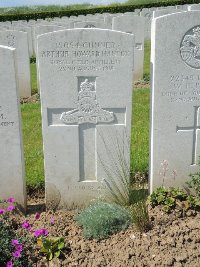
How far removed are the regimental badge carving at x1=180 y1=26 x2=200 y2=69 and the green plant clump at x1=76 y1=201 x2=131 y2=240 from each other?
1.58m

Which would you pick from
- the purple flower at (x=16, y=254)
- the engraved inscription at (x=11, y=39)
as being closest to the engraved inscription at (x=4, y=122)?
the purple flower at (x=16, y=254)

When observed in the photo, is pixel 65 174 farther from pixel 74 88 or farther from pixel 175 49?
pixel 175 49

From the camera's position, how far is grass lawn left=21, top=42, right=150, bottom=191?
470 cm

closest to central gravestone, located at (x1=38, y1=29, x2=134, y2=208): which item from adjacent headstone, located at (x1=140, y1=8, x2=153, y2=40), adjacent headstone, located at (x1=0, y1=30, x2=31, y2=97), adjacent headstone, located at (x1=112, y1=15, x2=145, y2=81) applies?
adjacent headstone, located at (x1=0, y1=30, x2=31, y2=97)

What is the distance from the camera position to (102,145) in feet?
12.7

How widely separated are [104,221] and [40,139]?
122 inches

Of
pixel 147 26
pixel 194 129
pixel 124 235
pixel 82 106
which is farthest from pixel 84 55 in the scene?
pixel 147 26

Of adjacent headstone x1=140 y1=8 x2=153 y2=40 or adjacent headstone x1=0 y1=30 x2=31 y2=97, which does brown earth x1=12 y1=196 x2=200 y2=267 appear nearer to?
adjacent headstone x1=0 y1=30 x2=31 y2=97

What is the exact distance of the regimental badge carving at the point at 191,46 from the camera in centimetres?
363

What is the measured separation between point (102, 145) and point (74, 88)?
0.65 m

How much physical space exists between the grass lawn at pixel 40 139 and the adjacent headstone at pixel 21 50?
0.89 meters

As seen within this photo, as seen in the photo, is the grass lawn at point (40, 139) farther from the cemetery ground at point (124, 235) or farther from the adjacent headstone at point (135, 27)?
the adjacent headstone at point (135, 27)

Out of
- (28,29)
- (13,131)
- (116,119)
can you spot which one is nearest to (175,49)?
(116,119)

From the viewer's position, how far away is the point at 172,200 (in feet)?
11.8
